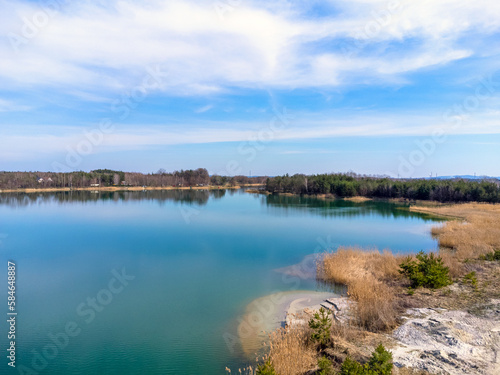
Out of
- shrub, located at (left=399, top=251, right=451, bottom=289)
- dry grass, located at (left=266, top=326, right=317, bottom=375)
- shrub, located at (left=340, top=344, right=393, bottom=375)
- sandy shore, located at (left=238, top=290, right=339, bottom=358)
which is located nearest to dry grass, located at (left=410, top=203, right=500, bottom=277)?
shrub, located at (left=399, top=251, right=451, bottom=289)

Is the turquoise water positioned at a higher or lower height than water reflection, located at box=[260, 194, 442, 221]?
lower

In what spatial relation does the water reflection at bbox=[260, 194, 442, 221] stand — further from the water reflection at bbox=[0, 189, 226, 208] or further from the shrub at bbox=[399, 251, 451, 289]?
the shrub at bbox=[399, 251, 451, 289]

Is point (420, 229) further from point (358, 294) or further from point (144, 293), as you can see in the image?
point (144, 293)

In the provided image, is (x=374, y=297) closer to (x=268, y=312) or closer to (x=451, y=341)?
(x=451, y=341)

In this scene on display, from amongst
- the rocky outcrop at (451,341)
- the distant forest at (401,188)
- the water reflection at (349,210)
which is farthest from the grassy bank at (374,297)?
the distant forest at (401,188)

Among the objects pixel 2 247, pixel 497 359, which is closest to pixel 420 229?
pixel 497 359

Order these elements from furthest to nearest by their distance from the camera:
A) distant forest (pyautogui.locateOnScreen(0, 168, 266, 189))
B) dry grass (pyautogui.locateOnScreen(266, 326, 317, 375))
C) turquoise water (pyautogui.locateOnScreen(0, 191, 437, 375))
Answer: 1. distant forest (pyautogui.locateOnScreen(0, 168, 266, 189))
2. turquoise water (pyautogui.locateOnScreen(0, 191, 437, 375))
3. dry grass (pyautogui.locateOnScreen(266, 326, 317, 375))

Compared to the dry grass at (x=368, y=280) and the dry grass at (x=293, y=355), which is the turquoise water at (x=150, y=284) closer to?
the dry grass at (x=293, y=355)
